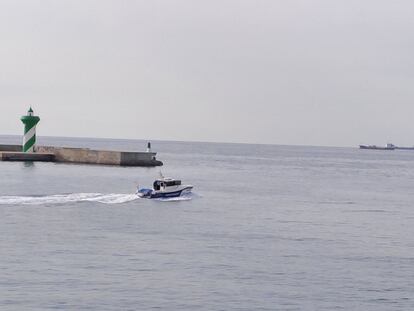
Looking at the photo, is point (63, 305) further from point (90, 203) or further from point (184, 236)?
point (90, 203)

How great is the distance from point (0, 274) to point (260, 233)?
16.7 m

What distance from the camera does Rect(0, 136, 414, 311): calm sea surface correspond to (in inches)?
1066

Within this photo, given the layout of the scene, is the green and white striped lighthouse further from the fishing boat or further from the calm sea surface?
the fishing boat

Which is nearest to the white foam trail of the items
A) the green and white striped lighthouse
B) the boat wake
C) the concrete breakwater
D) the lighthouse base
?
the boat wake

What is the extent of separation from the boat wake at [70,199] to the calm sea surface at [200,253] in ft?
0.29

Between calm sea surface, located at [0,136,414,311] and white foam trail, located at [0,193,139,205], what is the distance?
0.28 feet

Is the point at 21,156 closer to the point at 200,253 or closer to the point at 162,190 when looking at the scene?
the point at 162,190

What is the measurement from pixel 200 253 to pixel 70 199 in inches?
897

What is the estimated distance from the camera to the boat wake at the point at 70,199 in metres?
53.0

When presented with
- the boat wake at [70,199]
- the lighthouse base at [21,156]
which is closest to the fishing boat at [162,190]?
the boat wake at [70,199]

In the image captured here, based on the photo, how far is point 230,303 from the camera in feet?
87.2

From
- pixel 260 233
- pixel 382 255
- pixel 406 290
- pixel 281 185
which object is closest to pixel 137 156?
pixel 281 185

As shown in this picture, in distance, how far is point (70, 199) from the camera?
5591cm

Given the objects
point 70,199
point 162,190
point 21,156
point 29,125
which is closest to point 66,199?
point 70,199
